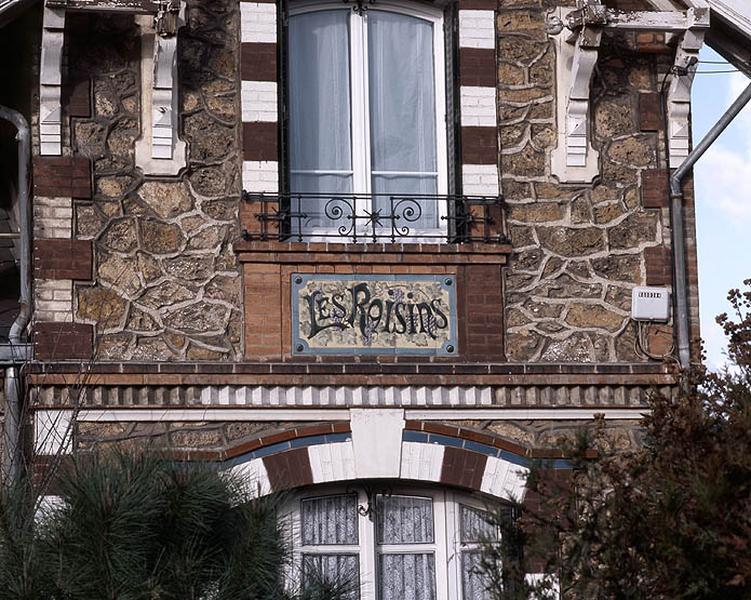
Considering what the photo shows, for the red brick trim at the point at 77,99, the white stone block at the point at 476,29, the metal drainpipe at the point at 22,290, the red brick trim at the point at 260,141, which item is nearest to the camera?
the metal drainpipe at the point at 22,290

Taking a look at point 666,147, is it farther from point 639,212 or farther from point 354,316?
point 354,316

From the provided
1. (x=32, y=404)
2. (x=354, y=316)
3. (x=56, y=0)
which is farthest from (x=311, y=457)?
(x=56, y=0)

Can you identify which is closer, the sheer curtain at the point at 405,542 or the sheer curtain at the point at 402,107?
the sheer curtain at the point at 405,542

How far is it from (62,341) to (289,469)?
183 cm

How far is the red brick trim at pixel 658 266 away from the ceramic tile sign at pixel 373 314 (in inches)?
60.2

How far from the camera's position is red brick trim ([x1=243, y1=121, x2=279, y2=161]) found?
1376 cm

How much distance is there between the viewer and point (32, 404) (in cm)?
1305

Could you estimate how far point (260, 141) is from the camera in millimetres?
13781

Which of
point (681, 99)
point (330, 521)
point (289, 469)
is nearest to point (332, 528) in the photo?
point (330, 521)

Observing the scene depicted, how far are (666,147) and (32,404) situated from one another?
16.9 feet

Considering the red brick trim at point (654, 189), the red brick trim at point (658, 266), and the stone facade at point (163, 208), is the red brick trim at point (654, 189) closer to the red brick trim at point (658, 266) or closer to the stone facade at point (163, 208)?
the red brick trim at point (658, 266)

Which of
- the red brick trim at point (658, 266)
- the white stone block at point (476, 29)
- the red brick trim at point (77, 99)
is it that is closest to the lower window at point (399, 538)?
the red brick trim at point (658, 266)

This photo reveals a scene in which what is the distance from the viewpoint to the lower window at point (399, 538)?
1347 cm

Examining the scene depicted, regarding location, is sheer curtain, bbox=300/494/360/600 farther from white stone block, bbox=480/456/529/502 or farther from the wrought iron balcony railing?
the wrought iron balcony railing
